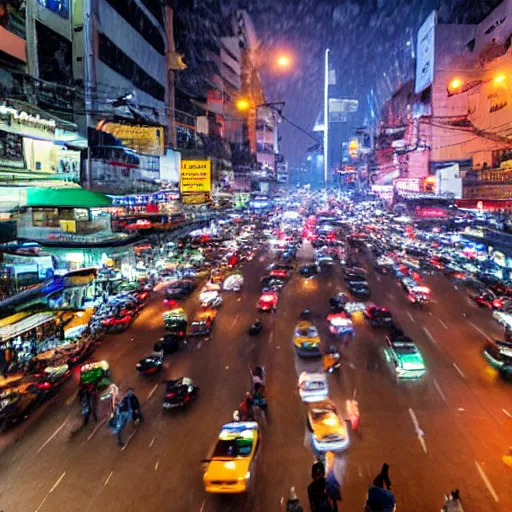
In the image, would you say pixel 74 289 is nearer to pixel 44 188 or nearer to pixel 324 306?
pixel 44 188

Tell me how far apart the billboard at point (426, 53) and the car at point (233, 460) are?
7829cm

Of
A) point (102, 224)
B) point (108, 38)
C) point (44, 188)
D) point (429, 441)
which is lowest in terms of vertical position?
point (429, 441)

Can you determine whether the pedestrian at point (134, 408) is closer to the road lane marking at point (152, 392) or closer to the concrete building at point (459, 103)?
the road lane marking at point (152, 392)

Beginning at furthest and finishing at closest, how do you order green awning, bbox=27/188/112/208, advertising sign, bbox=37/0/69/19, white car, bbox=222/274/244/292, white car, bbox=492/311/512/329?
1. white car, bbox=222/274/244/292
2. advertising sign, bbox=37/0/69/19
3. white car, bbox=492/311/512/329
4. green awning, bbox=27/188/112/208

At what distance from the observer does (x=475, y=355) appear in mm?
19797

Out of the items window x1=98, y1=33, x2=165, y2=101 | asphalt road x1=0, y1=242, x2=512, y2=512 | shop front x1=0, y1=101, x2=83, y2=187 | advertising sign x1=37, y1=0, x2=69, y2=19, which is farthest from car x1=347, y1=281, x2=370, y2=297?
advertising sign x1=37, y1=0, x2=69, y2=19

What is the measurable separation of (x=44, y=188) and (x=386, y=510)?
22.0m

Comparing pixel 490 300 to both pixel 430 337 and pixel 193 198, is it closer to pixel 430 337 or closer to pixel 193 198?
pixel 430 337

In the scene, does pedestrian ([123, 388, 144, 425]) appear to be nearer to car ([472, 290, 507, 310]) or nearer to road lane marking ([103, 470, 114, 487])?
road lane marking ([103, 470, 114, 487])

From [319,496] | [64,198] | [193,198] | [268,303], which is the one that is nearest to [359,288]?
[268,303]

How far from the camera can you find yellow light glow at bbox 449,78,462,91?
7419 centimetres

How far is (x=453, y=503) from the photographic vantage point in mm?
9602

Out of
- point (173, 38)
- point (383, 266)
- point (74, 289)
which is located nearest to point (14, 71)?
point (74, 289)

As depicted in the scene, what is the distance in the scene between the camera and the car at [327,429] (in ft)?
40.8
